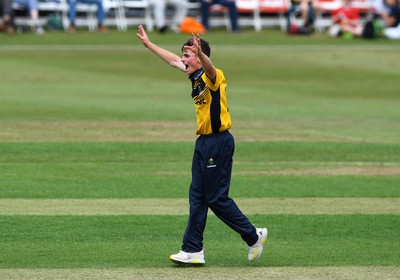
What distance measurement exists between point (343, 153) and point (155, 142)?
10.2 feet

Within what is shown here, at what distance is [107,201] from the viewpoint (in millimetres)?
12773

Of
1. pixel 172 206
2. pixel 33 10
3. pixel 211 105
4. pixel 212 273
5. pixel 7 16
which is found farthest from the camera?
pixel 33 10

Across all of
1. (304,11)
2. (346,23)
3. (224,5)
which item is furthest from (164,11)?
(346,23)

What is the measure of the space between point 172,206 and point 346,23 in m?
28.1

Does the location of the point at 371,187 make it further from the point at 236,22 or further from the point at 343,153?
the point at 236,22

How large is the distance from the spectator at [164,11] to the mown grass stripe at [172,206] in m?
24.8

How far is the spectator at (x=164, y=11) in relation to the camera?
123 feet

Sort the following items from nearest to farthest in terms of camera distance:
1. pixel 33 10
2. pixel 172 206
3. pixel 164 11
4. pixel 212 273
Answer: pixel 212 273 < pixel 172 206 < pixel 33 10 < pixel 164 11

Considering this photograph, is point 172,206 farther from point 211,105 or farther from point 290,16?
point 290,16

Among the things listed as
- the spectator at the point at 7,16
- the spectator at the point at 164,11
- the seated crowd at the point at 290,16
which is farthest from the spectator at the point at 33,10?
the spectator at the point at 164,11

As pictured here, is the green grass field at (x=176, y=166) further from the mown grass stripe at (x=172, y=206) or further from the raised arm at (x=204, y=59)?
the raised arm at (x=204, y=59)

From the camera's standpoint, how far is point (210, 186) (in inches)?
372

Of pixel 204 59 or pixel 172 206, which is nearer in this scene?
pixel 204 59

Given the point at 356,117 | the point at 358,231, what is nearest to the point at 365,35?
the point at 356,117
